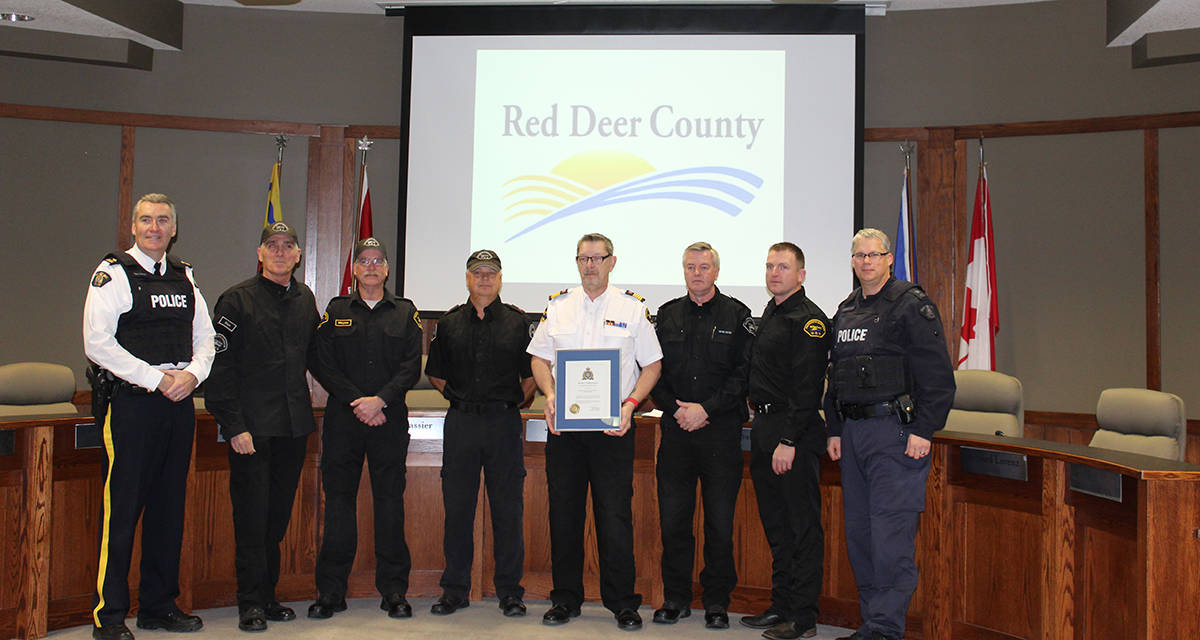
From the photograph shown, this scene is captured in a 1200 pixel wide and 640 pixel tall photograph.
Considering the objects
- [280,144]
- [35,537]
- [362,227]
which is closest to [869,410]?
[35,537]

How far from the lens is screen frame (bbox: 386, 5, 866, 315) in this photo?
6.12 meters

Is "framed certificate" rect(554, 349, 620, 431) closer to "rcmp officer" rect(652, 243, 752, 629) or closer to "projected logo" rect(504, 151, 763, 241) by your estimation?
"rcmp officer" rect(652, 243, 752, 629)

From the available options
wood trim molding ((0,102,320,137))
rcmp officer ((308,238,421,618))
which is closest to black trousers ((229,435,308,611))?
rcmp officer ((308,238,421,618))

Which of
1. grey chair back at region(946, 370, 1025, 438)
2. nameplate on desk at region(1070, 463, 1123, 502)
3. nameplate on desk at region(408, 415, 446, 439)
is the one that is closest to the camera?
nameplate on desk at region(1070, 463, 1123, 502)

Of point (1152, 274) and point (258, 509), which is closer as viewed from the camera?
point (258, 509)

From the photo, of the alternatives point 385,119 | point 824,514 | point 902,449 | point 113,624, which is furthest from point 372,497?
point 385,119

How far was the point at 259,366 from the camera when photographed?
4.03m

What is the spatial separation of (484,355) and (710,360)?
1102mm

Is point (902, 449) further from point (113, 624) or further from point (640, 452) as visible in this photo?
point (113, 624)

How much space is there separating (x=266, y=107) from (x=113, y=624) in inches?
167

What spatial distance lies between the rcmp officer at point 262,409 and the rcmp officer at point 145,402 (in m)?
0.16

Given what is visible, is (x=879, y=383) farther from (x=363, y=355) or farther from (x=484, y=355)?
(x=363, y=355)

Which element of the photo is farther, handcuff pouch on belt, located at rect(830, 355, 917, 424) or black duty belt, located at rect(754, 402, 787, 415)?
black duty belt, located at rect(754, 402, 787, 415)

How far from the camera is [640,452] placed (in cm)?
459
